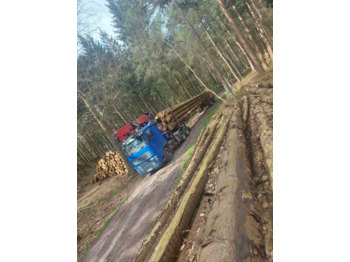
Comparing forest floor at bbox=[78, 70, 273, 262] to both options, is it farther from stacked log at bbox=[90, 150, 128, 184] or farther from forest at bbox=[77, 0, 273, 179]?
stacked log at bbox=[90, 150, 128, 184]

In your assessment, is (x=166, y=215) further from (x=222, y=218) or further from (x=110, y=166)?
(x=110, y=166)

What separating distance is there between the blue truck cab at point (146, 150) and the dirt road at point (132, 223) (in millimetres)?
1200

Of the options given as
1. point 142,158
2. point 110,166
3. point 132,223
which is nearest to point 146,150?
point 142,158

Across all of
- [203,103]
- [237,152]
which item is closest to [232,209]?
[237,152]

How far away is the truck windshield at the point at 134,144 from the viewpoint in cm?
939

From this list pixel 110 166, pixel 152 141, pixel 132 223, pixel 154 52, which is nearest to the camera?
pixel 132 223

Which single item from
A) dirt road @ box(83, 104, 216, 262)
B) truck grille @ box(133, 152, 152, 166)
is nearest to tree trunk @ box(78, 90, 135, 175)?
truck grille @ box(133, 152, 152, 166)

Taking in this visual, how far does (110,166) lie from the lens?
1439 cm

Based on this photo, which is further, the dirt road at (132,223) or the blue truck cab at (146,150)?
the blue truck cab at (146,150)

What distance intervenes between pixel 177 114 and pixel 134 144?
17.3 ft

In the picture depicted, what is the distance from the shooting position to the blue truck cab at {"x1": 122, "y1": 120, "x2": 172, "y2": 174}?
9.29 meters

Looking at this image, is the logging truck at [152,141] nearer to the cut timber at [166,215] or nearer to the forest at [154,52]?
the forest at [154,52]

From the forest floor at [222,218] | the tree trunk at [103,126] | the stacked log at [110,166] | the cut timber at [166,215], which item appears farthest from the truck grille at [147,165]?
the stacked log at [110,166]
